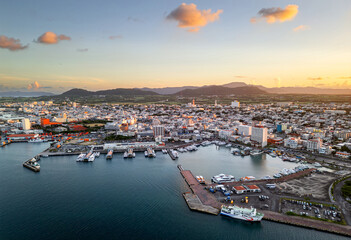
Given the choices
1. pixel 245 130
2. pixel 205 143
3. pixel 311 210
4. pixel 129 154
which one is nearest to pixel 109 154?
pixel 129 154

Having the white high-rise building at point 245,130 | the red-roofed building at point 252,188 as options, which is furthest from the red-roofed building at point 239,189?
the white high-rise building at point 245,130

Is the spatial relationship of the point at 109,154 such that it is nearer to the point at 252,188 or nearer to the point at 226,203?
the point at 226,203

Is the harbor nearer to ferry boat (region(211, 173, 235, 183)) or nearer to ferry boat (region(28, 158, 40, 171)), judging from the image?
ferry boat (region(211, 173, 235, 183))

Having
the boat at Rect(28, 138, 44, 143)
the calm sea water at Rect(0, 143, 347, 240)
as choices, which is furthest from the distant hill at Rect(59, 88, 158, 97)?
the calm sea water at Rect(0, 143, 347, 240)

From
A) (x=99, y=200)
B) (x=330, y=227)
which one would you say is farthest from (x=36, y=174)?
(x=330, y=227)

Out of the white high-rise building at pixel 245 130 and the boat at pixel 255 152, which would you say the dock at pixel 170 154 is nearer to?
the boat at pixel 255 152

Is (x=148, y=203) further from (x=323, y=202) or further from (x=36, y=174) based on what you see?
(x=36, y=174)
